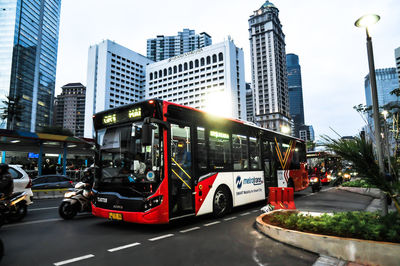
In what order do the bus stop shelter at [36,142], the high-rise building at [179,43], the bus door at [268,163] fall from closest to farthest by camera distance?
the bus door at [268,163]
the bus stop shelter at [36,142]
the high-rise building at [179,43]

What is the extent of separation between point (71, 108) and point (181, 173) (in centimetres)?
20147

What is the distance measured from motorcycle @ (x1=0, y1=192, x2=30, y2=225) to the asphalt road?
0.41m

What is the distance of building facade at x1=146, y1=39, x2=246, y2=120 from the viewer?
358 feet

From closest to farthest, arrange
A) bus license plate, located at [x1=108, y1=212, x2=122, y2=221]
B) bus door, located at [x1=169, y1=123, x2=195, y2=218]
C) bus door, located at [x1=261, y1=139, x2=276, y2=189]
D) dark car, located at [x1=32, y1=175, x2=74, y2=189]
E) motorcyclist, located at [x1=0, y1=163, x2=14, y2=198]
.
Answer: bus license plate, located at [x1=108, y1=212, x2=122, y2=221] < bus door, located at [x1=169, y1=123, x2=195, y2=218] < motorcyclist, located at [x1=0, y1=163, x2=14, y2=198] < bus door, located at [x1=261, y1=139, x2=276, y2=189] < dark car, located at [x1=32, y1=175, x2=74, y2=189]

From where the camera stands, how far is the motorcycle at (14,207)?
7004mm

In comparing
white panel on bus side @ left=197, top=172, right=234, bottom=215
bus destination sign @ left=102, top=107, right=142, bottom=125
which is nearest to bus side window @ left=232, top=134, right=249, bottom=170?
white panel on bus side @ left=197, top=172, right=234, bottom=215

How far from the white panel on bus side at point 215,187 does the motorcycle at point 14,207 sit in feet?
17.2

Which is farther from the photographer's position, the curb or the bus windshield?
the bus windshield

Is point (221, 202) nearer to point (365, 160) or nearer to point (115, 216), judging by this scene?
point (115, 216)

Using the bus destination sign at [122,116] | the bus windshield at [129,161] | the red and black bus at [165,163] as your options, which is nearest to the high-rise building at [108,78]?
the bus destination sign at [122,116]

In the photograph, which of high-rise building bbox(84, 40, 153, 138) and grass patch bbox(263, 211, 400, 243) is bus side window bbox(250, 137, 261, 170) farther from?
high-rise building bbox(84, 40, 153, 138)

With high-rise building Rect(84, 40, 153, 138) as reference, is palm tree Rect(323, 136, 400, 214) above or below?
below

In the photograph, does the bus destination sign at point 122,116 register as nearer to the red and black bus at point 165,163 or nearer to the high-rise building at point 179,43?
the red and black bus at point 165,163

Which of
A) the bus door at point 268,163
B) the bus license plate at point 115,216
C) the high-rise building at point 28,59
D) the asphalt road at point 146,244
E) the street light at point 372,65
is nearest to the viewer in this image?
the asphalt road at point 146,244
